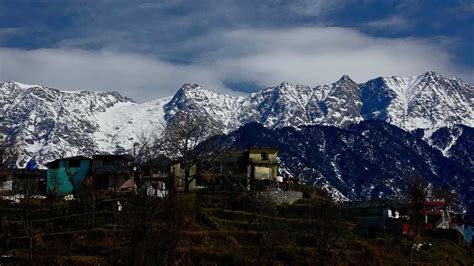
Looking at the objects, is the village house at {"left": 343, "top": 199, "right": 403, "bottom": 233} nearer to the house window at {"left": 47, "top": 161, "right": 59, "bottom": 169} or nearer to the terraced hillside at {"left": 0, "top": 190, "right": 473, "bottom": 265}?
the terraced hillside at {"left": 0, "top": 190, "right": 473, "bottom": 265}

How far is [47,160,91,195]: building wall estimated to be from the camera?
103750 mm

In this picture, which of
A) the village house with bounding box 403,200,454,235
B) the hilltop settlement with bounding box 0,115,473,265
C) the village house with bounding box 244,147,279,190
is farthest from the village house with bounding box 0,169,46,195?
the village house with bounding box 403,200,454,235

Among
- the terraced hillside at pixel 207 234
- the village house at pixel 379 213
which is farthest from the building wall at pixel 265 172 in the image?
the terraced hillside at pixel 207 234

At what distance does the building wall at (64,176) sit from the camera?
103750mm

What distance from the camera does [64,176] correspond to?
347 ft

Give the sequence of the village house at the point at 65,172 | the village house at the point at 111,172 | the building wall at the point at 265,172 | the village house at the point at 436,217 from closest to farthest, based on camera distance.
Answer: the village house at the point at 111,172, the village house at the point at 65,172, the village house at the point at 436,217, the building wall at the point at 265,172

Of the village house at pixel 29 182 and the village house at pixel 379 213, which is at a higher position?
the village house at pixel 29 182

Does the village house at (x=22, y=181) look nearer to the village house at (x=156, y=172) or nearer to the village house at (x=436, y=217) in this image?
the village house at (x=156, y=172)

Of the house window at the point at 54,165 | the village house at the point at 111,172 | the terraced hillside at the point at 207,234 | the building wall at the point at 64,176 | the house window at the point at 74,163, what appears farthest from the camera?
the house window at the point at 54,165

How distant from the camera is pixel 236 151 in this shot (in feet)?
376

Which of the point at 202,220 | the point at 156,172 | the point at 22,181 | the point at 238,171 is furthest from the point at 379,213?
the point at 22,181

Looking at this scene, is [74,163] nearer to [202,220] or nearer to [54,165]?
[54,165]

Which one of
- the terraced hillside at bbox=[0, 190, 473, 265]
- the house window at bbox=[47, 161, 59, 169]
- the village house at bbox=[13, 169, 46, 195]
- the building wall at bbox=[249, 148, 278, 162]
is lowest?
the terraced hillside at bbox=[0, 190, 473, 265]

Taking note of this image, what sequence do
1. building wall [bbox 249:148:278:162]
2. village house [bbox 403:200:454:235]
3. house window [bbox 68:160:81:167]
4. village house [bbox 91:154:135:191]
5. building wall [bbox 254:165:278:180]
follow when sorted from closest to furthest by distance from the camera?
1. village house [bbox 91:154:135:191]
2. village house [bbox 403:200:454:235]
3. house window [bbox 68:160:81:167]
4. building wall [bbox 254:165:278:180]
5. building wall [bbox 249:148:278:162]
